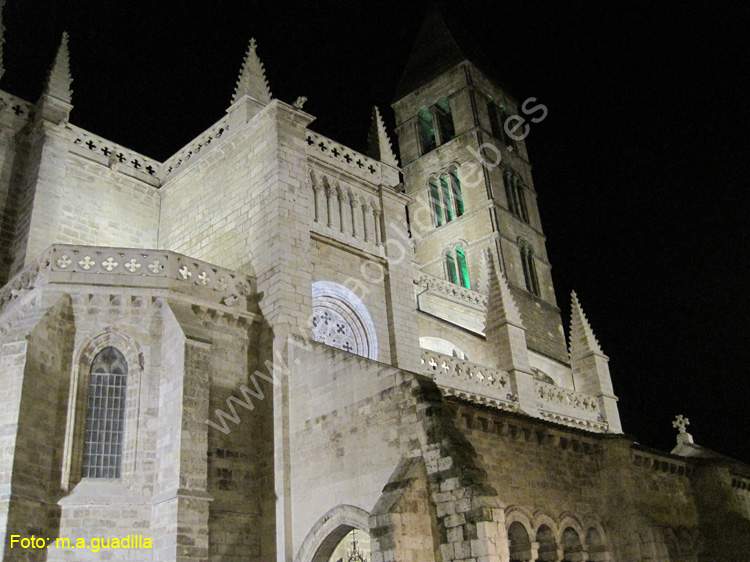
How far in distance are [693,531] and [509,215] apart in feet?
76.8

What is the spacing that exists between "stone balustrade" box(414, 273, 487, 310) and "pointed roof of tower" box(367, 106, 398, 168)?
8116mm

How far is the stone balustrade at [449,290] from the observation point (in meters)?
30.8

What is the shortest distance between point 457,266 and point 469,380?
58.3 ft

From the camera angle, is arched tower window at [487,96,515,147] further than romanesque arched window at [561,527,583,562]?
Yes

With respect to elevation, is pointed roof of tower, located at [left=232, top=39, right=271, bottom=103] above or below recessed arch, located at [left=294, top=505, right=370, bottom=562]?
above

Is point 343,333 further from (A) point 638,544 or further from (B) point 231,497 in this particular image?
(A) point 638,544

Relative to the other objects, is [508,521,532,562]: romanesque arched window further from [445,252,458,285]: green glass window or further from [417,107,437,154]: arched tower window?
[417,107,437,154]: arched tower window

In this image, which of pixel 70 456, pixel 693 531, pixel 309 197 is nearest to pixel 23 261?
pixel 70 456

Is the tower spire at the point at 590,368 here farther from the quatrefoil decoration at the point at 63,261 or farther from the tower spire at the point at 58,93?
the tower spire at the point at 58,93

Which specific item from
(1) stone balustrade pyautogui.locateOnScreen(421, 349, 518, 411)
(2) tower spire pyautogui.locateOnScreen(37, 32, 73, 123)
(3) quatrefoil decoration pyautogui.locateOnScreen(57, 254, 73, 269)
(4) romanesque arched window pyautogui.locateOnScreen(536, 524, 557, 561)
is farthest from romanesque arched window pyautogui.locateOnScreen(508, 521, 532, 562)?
(2) tower spire pyautogui.locateOnScreen(37, 32, 73, 123)

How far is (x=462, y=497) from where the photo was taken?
11891 millimetres

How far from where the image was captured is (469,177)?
40.4 metres

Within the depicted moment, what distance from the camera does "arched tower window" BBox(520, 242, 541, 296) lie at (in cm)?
3912

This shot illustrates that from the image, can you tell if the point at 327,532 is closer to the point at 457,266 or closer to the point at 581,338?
the point at 581,338
